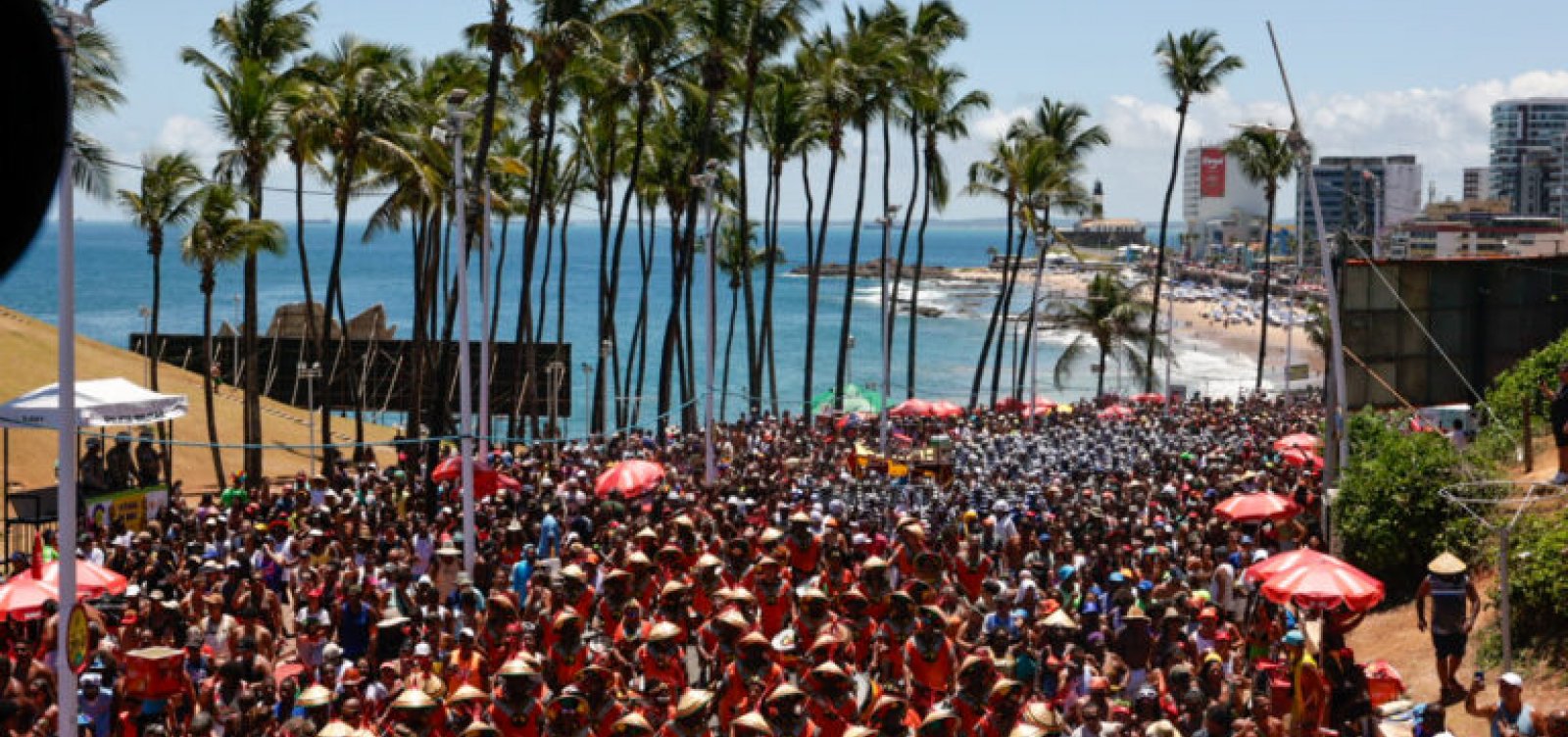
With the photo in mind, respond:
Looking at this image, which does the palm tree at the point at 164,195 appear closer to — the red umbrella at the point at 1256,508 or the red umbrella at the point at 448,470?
the red umbrella at the point at 448,470

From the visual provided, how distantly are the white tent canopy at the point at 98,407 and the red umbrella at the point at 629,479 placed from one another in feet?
21.1

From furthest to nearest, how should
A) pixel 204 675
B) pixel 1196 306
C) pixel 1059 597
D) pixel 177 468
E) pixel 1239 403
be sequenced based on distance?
pixel 1196 306 → pixel 1239 403 → pixel 177 468 → pixel 1059 597 → pixel 204 675

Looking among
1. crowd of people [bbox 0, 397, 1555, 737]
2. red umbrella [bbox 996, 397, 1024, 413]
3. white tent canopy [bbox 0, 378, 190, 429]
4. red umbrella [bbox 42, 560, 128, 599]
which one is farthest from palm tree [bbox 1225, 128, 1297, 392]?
red umbrella [bbox 42, 560, 128, 599]

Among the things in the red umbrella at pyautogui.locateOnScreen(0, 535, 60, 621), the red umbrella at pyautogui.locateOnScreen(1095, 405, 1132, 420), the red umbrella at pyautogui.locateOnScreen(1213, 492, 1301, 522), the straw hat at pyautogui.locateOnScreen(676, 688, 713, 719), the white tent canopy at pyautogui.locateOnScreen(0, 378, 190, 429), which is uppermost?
the white tent canopy at pyautogui.locateOnScreen(0, 378, 190, 429)

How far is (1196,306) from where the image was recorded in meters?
185

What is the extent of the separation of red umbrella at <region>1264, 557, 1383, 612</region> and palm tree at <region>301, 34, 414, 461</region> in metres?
22.8

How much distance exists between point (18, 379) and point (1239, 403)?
33934 mm

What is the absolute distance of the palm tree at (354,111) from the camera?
1390 inches

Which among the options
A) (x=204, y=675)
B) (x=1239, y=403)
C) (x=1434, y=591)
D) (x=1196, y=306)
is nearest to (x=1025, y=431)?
(x=1239, y=403)

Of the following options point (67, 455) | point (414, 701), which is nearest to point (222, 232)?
point (67, 455)

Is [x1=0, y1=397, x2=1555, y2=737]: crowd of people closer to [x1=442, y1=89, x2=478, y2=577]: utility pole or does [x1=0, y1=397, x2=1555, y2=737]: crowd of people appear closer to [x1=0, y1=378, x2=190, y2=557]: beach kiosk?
[x1=442, y1=89, x2=478, y2=577]: utility pole

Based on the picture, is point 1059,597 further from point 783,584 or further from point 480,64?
point 480,64

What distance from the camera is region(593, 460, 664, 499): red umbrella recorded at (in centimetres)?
2250

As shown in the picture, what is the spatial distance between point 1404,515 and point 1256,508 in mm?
1786
